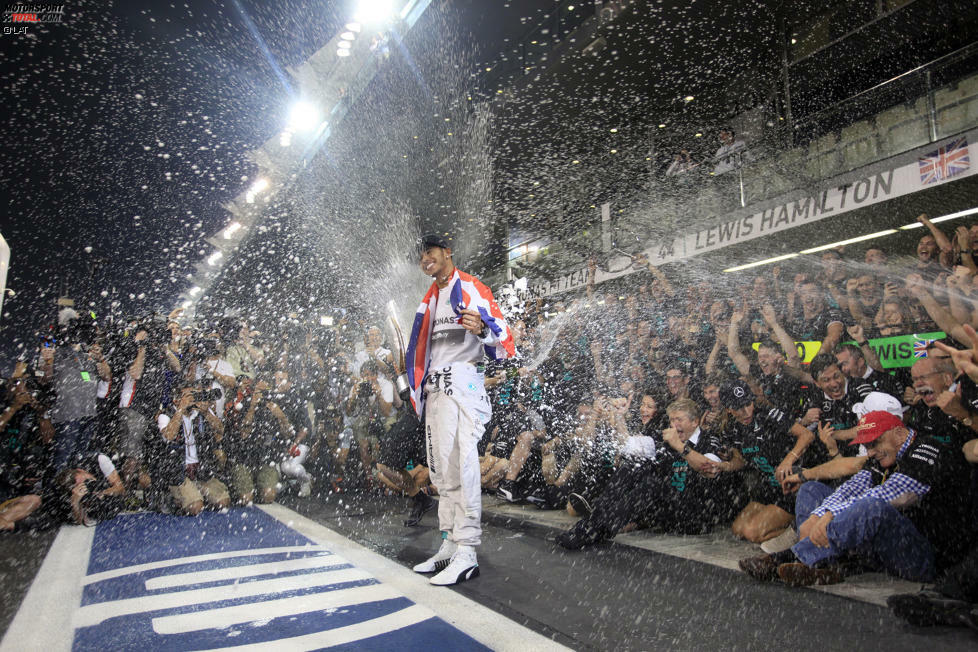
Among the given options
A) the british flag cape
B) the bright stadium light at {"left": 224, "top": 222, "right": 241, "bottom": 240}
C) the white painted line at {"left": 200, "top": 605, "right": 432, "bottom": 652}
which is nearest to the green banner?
the british flag cape

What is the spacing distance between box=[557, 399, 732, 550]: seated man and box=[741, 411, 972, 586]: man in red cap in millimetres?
870

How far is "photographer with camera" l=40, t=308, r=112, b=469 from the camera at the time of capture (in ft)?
17.0

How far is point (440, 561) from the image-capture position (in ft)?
10.1

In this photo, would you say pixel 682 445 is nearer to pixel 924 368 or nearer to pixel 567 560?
pixel 567 560

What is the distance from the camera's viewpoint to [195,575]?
3.06 m

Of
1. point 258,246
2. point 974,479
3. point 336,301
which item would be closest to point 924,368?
point 974,479

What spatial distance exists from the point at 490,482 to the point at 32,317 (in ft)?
50.0

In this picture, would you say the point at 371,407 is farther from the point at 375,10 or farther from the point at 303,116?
the point at 303,116

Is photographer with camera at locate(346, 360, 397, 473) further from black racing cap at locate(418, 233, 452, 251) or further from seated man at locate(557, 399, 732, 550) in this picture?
black racing cap at locate(418, 233, 452, 251)

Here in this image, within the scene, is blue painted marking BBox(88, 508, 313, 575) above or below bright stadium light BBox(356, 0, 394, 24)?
below

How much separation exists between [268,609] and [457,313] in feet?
5.54

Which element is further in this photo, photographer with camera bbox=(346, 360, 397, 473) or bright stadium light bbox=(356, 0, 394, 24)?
bright stadium light bbox=(356, 0, 394, 24)

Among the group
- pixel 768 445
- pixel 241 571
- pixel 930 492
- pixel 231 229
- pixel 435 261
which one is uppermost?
pixel 231 229

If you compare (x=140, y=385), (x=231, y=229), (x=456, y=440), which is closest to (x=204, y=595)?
(x=456, y=440)
